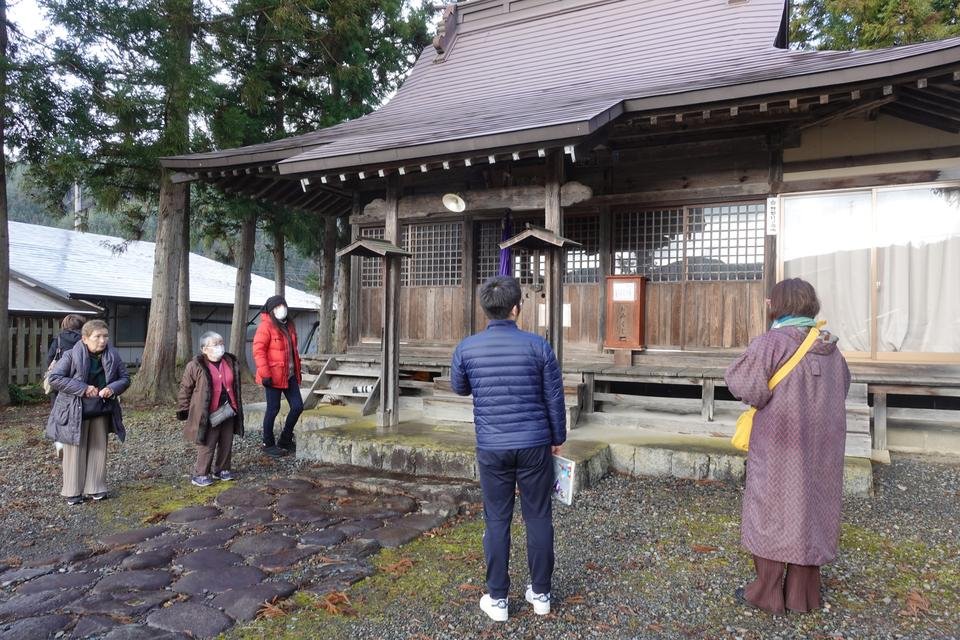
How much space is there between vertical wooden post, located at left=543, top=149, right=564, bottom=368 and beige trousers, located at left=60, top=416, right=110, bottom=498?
423 centimetres

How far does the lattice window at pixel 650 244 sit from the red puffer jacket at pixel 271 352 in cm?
447

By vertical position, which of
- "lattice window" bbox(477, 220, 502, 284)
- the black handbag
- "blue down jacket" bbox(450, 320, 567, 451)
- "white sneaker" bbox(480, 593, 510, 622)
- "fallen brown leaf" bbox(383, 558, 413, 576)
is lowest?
"fallen brown leaf" bbox(383, 558, 413, 576)

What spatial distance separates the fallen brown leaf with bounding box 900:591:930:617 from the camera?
123 inches

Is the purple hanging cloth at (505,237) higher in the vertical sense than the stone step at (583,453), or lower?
higher

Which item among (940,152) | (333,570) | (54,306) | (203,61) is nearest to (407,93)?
(203,61)

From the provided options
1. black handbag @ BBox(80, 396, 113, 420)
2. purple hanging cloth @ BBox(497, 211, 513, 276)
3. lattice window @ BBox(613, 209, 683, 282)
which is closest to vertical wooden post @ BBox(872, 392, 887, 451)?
lattice window @ BBox(613, 209, 683, 282)

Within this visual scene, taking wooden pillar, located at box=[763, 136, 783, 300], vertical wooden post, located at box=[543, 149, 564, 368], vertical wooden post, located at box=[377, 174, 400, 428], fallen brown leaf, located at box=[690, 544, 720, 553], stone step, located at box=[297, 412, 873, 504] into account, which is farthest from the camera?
wooden pillar, located at box=[763, 136, 783, 300]

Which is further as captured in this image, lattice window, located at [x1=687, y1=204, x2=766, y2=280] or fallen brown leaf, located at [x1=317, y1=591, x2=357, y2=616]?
lattice window, located at [x1=687, y1=204, x2=766, y2=280]

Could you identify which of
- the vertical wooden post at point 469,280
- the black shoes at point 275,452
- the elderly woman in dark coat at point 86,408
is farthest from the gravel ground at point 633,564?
the vertical wooden post at point 469,280

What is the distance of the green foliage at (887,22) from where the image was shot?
1063 cm

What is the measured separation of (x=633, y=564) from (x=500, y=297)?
6.70ft

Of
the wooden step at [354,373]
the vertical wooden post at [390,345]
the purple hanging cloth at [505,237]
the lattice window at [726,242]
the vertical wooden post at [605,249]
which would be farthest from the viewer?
the wooden step at [354,373]

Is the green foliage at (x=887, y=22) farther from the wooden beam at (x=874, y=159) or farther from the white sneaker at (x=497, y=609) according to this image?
the white sneaker at (x=497, y=609)

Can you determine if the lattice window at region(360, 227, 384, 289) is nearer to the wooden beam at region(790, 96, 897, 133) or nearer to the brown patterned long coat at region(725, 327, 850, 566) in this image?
the wooden beam at region(790, 96, 897, 133)
